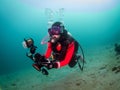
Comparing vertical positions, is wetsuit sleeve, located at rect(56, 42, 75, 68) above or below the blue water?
above

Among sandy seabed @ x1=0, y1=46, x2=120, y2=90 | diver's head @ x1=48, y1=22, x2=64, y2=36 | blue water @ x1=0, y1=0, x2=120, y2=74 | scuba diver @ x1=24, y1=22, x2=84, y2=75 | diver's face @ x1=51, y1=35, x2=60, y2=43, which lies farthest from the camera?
blue water @ x1=0, y1=0, x2=120, y2=74

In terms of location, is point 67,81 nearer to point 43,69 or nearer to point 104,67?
point 104,67

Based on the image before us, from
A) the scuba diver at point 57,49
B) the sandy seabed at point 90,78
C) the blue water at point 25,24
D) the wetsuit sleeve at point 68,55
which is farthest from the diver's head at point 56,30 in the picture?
the blue water at point 25,24

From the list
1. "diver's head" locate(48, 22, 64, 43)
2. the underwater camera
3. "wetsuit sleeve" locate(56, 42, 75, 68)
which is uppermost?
"diver's head" locate(48, 22, 64, 43)

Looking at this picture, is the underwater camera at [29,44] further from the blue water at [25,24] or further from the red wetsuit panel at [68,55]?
the blue water at [25,24]

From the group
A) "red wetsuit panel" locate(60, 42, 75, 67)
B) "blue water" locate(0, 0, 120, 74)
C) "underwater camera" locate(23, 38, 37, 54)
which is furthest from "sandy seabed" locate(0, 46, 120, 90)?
"blue water" locate(0, 0, 120, 74)

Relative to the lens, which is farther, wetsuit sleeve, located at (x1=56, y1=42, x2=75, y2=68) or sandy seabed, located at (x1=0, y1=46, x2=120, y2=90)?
sandy seabed, located at (x1=0, y1=46, x2=120, y2=90)

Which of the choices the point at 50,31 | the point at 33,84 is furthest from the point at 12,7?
the point at 50,31

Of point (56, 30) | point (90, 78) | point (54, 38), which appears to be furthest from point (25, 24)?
point (54, 38)

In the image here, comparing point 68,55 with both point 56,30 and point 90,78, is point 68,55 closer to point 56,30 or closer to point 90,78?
point 56,30

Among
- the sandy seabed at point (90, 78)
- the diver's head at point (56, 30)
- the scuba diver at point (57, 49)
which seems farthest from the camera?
the sandy seabed at point (90, 78)

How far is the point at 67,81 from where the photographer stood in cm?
726

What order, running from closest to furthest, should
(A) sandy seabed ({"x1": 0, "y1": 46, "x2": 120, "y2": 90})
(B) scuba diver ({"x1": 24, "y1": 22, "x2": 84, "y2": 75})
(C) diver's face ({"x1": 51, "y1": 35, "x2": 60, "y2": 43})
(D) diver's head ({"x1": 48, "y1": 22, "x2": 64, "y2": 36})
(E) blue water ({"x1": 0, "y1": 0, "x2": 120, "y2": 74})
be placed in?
(B) scuba diver ({"x1": 24, "y1": 22, "x2": 84, "y2": 75}), (C) diver's face ({"x1": 51, "y1": 35, "x2": 60, "y2": 43}), (D) diver's head ({"x1": 48, "y1": 22, "x2": 64, "y2": 36}), (A) sandy seabed ({"x1": 0, "y1": 46, "x2": 120, "y2": 90}), (E) blue water ({"x1": 0, "y1": 0, "x2": 120, "y2": 74})

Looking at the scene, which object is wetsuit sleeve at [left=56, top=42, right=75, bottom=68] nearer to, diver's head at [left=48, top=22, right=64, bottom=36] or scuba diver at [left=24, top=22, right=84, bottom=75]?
scuba diver at [left=24, top=22, right=84, bottom=75]
